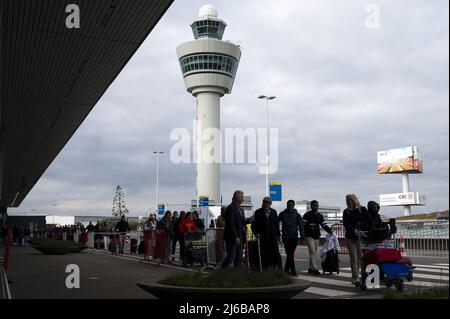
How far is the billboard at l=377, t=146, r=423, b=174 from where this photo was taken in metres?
82.6

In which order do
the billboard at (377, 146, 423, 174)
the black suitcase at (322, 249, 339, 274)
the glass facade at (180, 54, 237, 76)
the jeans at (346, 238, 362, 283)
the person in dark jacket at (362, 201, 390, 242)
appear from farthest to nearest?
the glass facade at (180, 54, 237, 76)
the billboard at (377, 146, 423, 174)
the black suitcase at (322, 249, 339, 274)
the jeans at (346, 238, 362, 283)
the person in dark jacket at (362, 201, 390, 242)

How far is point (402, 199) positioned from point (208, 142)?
35.0 m

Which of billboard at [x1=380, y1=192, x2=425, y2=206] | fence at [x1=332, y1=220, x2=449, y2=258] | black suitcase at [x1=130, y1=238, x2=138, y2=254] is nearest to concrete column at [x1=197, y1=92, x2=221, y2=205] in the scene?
billboard at [x1=380, y1=192, x2=425, y2=206]

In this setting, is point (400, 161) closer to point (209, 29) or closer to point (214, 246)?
point (209, 29)

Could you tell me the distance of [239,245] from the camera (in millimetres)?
11234

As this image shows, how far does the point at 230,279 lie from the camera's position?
6.82 metres

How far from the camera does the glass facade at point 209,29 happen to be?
8819 centimetres

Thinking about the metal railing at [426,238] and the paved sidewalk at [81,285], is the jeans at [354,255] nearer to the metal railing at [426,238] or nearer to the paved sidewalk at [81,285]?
the paved sidewalk at [81,285]

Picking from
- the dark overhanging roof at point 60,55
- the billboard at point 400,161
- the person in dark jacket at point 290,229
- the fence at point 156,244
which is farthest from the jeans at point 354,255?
the billboard at point 400,161

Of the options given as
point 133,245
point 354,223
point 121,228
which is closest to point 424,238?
point 133,245

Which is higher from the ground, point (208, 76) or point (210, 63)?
point (210, 63)

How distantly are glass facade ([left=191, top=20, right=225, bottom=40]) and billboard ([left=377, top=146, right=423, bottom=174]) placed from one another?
33.7 meters

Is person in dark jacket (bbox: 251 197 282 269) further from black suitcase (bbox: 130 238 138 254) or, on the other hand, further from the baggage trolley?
black suitcase (bbox: 130 238 138 254)

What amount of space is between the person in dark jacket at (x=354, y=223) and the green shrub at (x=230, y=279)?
3.32m
